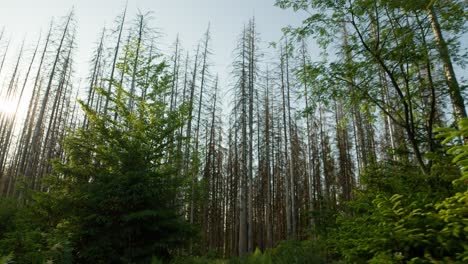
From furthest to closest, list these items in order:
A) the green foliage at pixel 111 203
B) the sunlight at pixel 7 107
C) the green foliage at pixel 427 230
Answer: the sunlight at pixel 7 107
the green foliage at pixel 111 203
the green foliage at pixel 427 230

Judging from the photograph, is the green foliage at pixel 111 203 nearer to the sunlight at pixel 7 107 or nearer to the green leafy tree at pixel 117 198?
the green leafy tree at pixel 117 198

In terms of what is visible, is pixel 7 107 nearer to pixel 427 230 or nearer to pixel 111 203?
pixel 111 203

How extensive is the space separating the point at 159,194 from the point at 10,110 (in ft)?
95.0

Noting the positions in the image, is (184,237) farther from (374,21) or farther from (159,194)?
(374,21)

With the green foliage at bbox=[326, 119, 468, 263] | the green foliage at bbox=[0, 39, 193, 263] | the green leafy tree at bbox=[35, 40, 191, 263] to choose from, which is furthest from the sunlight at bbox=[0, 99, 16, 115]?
the green foliage at bbox=[326, 119, 468, 263]

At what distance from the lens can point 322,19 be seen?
23.2ft

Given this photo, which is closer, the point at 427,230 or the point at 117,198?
the point at 427,230

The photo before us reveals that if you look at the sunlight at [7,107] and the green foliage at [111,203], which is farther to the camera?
the sunlight at [7,107]

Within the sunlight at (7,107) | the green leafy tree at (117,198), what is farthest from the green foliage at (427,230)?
the sunlight at (7,107)

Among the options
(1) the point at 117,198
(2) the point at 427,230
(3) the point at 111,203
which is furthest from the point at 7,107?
(2) the point at 427,230

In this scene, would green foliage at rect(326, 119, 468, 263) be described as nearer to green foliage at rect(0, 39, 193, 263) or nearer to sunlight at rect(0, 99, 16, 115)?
green foliage at rect(0, 39, 193, 263)

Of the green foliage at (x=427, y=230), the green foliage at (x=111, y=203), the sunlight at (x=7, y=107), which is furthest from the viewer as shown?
the sunlight at (x=7, y=107)

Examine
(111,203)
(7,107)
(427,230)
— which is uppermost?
(7,107)

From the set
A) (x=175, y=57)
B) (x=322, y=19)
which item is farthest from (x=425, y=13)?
(x=175, y=57)
